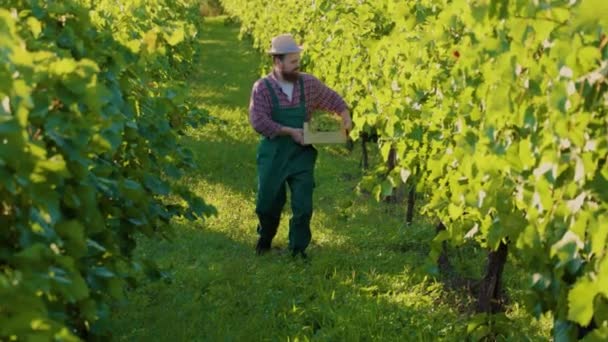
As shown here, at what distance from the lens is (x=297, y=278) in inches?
252

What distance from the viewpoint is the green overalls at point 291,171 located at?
22.4 feet

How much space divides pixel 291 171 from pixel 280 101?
538 mm

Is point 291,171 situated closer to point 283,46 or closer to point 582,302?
point 283,46

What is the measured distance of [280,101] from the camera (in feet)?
22.2

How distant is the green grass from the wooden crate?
2.60 ft

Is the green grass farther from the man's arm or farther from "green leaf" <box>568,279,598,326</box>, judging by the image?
"green leaf" <box>568,279,598,326</box>

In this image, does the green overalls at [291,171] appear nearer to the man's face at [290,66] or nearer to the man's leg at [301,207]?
the man's leg at [301,207]

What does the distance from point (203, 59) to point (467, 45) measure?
22992mm

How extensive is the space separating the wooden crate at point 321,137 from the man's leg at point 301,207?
33 centimetres

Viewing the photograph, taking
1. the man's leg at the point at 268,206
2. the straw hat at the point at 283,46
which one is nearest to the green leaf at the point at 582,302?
the straw hat at the point at 283,46

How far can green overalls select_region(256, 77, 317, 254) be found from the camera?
684 cm

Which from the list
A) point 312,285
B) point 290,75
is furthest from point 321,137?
point 312,285

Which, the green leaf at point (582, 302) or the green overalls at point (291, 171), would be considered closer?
the green leaf at point (582, 302)

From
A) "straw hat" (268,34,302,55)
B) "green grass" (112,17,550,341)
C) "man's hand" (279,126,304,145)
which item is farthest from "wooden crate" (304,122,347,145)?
"green grass" (112,17,550,341)
